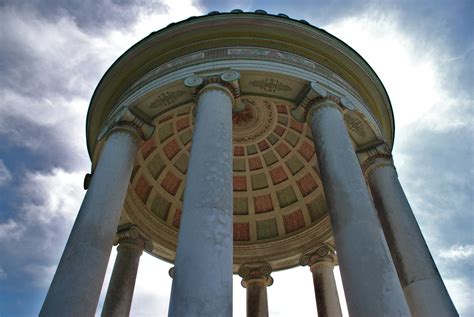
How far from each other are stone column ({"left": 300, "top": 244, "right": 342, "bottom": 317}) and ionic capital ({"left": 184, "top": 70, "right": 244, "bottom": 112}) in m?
13.9

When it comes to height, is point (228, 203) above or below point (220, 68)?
below

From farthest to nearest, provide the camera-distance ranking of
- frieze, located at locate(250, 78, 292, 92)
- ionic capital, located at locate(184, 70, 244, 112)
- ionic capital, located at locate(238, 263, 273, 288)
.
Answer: ionic capital, located at locate(238, 263, 273, 288) → frieze, located at locate(250, 78, 292, 92) → ionic capital, located at locate(184, 70, 244, 112)

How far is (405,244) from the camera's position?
1518 cm

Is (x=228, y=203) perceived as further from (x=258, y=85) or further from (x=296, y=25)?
(x=296, y=25)

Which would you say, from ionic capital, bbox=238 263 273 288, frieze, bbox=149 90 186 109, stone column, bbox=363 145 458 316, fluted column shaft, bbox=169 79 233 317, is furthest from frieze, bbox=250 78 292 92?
ionic capital, bbox=238 263 273 288

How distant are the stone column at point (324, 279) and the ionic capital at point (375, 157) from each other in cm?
849

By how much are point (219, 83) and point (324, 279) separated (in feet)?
50.0

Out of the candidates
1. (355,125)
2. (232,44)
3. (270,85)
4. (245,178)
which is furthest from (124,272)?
(355,125)

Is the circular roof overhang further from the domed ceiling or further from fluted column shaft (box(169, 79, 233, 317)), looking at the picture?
fluted column shaft (box(169, 79, 233, 317))

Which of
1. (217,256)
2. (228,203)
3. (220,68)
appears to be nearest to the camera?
(217,256)

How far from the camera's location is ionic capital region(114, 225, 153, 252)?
2270 cm

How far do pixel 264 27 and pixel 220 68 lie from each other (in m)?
3.63

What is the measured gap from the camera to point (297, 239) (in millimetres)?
27141

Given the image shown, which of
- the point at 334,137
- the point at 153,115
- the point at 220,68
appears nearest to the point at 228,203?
the point at 334,137
